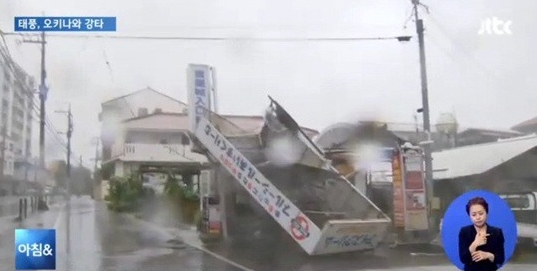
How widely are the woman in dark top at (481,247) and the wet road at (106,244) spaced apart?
4.75 feet

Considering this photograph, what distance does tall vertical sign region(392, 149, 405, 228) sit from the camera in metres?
4.53

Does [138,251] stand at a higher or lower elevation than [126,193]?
lower

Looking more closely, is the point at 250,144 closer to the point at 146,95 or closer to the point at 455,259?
the point at 146,95

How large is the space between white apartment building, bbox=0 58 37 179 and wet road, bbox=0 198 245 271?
14.1 inches

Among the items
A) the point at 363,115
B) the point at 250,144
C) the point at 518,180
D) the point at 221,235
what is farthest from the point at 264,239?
the point at 518,180

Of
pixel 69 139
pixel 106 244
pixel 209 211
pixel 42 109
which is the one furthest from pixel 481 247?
pixel 42 109

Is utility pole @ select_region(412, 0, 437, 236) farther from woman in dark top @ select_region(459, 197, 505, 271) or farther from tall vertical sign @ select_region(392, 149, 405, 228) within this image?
woman in dark top @ select_region(459, 197, 505, 271)

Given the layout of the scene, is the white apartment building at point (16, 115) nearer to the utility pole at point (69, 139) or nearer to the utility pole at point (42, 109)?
the utility pole at point (42, 109)

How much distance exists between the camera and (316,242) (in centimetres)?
435

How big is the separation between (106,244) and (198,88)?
1155 millimetres

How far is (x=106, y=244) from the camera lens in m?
4.34
